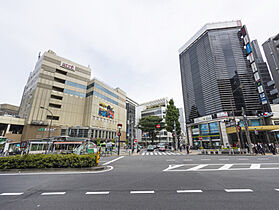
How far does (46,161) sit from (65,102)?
139 feet

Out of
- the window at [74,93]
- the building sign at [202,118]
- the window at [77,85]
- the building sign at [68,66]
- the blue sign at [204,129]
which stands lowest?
the blue sign at [204,129]

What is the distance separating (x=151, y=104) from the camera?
80.0m

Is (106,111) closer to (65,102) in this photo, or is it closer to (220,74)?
(65,102)

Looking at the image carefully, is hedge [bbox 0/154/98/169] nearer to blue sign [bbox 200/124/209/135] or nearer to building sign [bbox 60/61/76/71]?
blue sign [bbox 200/124/209/135]

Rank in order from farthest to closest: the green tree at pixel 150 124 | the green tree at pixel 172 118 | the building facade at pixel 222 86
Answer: the green tree at pixel 150 124 < the green tree at pixel 172 118 < the building facade at pixel 222 86

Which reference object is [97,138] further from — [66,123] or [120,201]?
[120,201]

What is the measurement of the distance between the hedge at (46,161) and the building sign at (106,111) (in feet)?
144

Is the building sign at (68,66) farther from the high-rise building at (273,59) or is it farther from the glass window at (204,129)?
the high-rise building at (273,59)

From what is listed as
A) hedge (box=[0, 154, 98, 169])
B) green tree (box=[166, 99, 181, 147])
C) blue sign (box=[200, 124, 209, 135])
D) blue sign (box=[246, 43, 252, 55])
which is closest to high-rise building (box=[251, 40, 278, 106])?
blue sign (box=[246, 43, 252, 55])

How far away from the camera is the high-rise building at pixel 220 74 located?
30.5 metres

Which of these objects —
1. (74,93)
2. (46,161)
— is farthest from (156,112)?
(46,161)

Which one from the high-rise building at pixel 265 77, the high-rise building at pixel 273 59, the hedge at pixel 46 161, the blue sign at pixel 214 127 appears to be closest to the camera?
the hedge at pixel 46 161

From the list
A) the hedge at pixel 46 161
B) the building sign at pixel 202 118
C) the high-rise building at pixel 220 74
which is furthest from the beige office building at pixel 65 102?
the building sign at pixel 202 118

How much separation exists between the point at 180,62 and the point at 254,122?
27162mm
